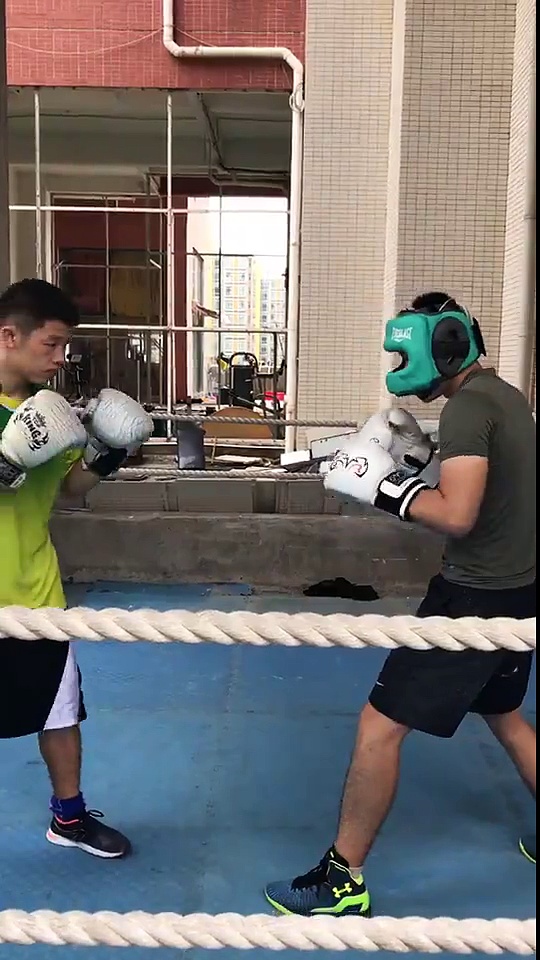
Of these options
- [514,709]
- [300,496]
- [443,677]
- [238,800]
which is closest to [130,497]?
[300,496]

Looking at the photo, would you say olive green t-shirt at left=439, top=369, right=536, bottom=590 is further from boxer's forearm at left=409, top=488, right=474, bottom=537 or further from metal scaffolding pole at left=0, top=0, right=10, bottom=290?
metal scaffolding pole at left=0, top=0, right=10, bottom=290

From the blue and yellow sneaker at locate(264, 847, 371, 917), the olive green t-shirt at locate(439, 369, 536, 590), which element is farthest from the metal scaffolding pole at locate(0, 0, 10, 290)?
the blue and yellow sneaker at locate(264, 847, 371, 917)

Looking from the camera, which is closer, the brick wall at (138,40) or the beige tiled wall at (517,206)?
the beige tiled wall at (517,206)

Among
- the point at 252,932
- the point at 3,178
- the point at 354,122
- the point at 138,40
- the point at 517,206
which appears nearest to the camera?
the point at 252,932

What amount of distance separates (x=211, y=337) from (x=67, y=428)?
45.2 ft

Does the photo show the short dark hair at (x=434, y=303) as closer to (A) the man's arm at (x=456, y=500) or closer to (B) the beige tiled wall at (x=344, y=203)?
(A) the man's arm at (x=456, y=500)

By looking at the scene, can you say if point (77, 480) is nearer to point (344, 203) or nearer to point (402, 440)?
point (402, 440)

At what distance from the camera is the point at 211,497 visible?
16.2ft

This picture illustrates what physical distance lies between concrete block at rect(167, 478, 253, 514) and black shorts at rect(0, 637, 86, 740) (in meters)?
2.89

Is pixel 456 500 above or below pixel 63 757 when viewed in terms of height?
above

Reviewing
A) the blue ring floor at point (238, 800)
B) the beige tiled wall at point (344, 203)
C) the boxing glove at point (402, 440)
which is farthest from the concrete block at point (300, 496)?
the boxing glove at point (402, 440)

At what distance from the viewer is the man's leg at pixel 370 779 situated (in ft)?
6.17

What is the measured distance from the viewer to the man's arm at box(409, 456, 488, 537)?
5.74 feet

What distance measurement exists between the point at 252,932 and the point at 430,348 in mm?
1185
